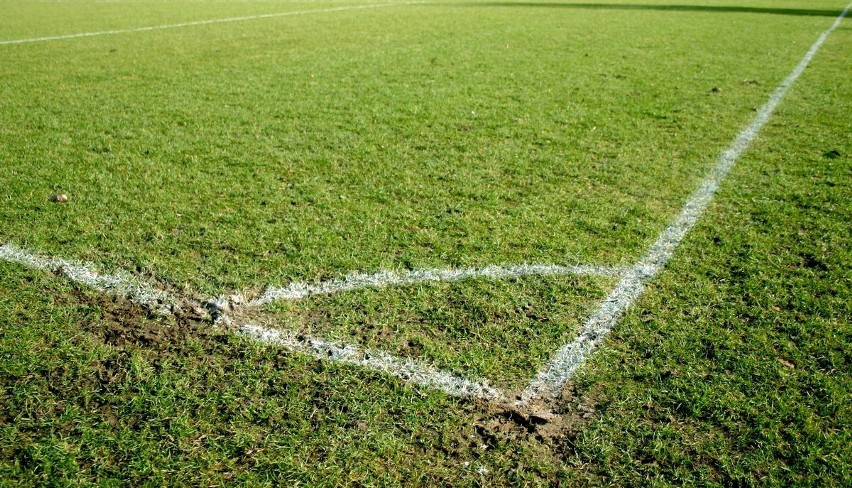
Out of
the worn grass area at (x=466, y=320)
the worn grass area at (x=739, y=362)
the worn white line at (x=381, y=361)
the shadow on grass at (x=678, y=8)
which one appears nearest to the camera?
the worn grass area at (x=739, y=362)

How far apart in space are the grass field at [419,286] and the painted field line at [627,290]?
3 centimetres

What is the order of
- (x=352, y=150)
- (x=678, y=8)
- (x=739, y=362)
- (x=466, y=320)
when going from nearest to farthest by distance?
(x=739, y=362)
(x=466, y=320)
(x=352, y=150)
(x=678, y=8)

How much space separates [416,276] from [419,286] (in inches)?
3.7

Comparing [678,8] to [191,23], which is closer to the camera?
[191,23]

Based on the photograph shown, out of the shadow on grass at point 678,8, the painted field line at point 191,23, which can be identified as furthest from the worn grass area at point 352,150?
the shadow on grass at point 678,8

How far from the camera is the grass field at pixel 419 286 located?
2.05m

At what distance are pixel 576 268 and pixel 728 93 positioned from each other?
4649mm

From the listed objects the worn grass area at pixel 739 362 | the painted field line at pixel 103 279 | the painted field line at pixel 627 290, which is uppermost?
the painted field line at pixel 103 279

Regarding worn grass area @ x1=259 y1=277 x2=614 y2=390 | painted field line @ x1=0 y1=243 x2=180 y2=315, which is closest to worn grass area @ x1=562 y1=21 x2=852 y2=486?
worn grass area @ x1=259 y1=277 x2=614 y2=390

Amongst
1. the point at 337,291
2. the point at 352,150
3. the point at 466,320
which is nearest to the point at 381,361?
the point at 466,320

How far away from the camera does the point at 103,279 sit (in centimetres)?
297

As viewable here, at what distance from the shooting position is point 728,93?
264 inches

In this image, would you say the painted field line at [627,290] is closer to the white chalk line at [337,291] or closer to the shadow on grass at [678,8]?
the white chalk line at [337,291]

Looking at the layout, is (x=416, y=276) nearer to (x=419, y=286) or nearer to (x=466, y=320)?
(x=419, y=286)
